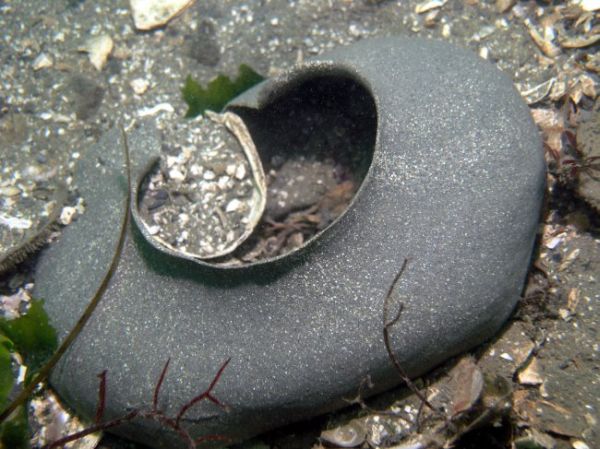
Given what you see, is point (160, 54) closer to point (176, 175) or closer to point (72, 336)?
point (176, 175)

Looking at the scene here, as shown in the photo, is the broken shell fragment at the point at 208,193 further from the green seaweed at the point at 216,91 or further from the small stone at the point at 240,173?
the green seaweed at the point at 216,91

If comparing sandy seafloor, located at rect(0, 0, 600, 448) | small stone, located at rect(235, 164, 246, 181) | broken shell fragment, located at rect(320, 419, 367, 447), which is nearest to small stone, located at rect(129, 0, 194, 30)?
sandy seafloor, located at rect(0, 0, 600, 448)

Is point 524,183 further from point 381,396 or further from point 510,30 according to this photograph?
point 510,30

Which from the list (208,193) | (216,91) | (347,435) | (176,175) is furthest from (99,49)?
(347,435)

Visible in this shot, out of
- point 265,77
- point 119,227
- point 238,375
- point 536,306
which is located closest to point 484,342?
point 536,306

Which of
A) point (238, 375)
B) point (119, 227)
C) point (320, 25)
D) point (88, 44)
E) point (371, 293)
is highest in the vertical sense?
point (88, 44)

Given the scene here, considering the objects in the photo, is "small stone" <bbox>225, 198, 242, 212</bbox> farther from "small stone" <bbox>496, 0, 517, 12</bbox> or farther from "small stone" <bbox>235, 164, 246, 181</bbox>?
"small stone" <bbox>496, 0, 517, 12</bbox>
